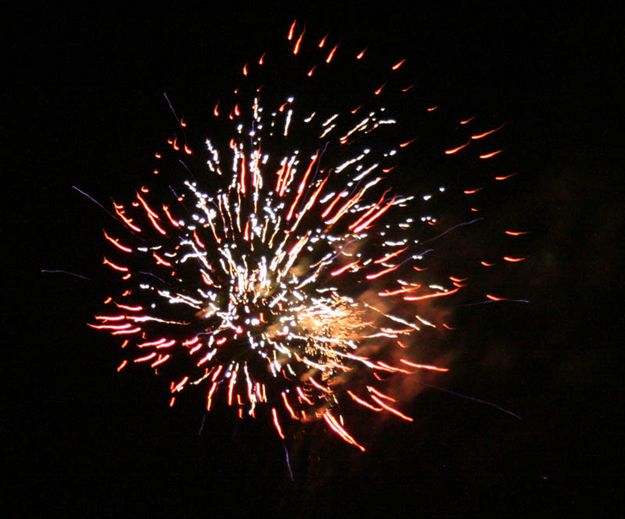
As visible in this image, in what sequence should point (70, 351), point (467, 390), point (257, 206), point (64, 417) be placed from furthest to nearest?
point (70, 351) → point (64, 417) → point (467, 390) → point (257, 206)

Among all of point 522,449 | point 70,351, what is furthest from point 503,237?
point 70,351

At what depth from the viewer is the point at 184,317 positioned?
4.19 meters

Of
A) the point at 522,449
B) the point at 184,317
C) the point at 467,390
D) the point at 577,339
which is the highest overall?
the point at 577,339

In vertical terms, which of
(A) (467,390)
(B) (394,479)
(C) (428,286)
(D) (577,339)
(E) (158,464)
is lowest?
(E) (158,464)

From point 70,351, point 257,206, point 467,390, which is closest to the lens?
point 257,206

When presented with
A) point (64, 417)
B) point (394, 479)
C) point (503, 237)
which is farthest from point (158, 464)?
point (503, 237)

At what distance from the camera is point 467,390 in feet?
13.1

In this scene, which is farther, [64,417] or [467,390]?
[64,417]

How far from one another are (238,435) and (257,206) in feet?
7.44

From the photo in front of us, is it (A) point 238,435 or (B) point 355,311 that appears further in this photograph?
(A) point 238,435

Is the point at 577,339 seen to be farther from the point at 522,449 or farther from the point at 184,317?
the point at 184,317

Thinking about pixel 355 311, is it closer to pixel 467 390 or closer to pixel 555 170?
pixel 467 390

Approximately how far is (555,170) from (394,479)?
3.21 m

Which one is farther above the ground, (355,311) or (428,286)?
(428,286)
